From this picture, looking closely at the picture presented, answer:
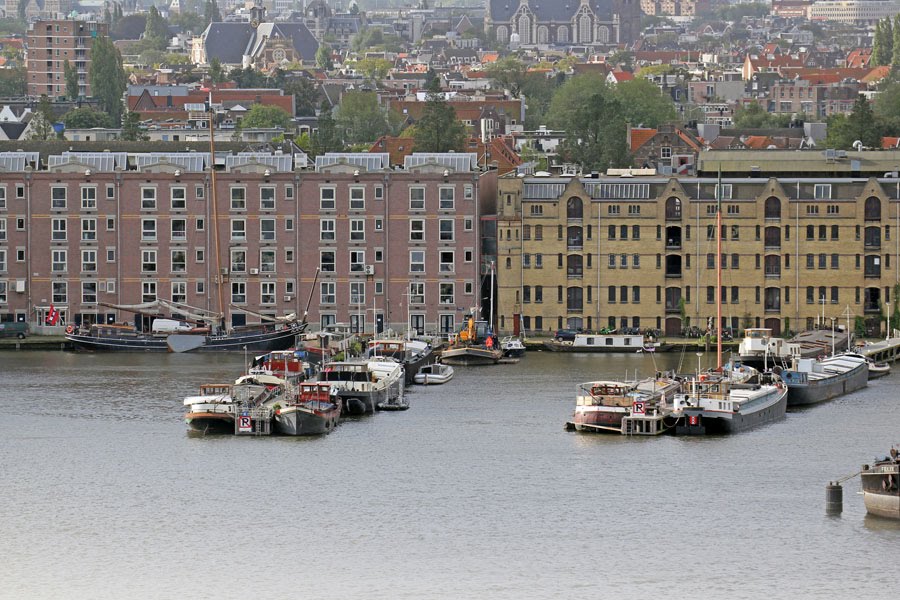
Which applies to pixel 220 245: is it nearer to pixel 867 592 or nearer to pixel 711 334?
pixel 711 334

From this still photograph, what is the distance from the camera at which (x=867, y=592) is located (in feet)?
152

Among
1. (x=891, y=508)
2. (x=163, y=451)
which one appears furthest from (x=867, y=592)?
(x=163, y=451)

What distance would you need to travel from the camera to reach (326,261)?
86.2 meters

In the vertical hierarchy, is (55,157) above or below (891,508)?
above

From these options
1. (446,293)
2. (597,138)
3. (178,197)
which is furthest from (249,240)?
(597,138)

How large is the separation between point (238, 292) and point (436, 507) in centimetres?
3361

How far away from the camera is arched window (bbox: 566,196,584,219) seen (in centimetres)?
8562

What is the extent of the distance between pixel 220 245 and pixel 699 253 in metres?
17.0

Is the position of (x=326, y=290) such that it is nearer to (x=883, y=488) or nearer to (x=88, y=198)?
(x=88, y=198)

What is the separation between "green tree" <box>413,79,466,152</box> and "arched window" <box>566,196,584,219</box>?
123ft

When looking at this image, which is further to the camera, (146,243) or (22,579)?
(146,243)

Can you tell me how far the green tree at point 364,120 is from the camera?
157 metres

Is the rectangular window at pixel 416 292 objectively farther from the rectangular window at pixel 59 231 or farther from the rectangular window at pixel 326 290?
the rectangular window at pixel 59 231

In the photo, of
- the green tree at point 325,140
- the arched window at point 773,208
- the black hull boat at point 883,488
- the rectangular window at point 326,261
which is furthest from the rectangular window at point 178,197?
the black hull boat at point 883,488
